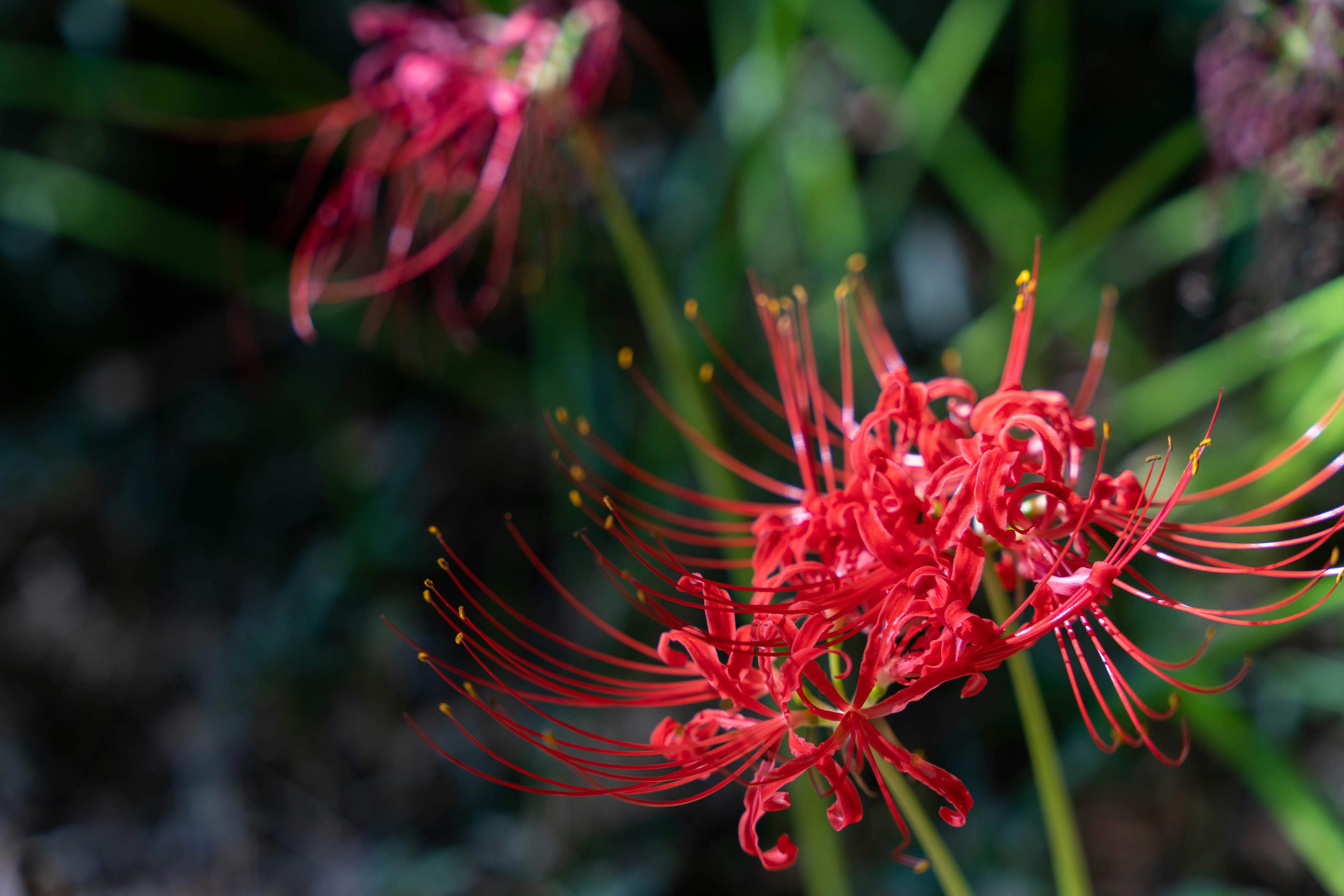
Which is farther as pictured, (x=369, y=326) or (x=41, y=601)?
(x=41, y=601)

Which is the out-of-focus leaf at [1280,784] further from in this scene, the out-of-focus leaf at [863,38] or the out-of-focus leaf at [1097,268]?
the out-of-focus leaf at [863,38]

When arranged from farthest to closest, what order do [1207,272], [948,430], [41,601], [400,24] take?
[41,601]
[1207,272]
[400,24]
[948,430]

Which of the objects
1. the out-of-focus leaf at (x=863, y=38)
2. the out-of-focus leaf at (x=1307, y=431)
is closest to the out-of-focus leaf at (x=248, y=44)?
the out-of-focus leaf at (x=863, y=38)

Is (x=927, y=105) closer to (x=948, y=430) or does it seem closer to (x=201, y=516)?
(x=948, y=430)

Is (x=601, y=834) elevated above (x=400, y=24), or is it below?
below

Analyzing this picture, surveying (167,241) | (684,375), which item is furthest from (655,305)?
(167,241)

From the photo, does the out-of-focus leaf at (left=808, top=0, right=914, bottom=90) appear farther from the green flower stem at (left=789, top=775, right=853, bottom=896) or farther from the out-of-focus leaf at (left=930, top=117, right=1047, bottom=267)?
the green flower stem at (left=789, top=775, right=853, bottom=896)

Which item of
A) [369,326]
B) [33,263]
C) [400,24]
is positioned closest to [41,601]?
[33,263]
